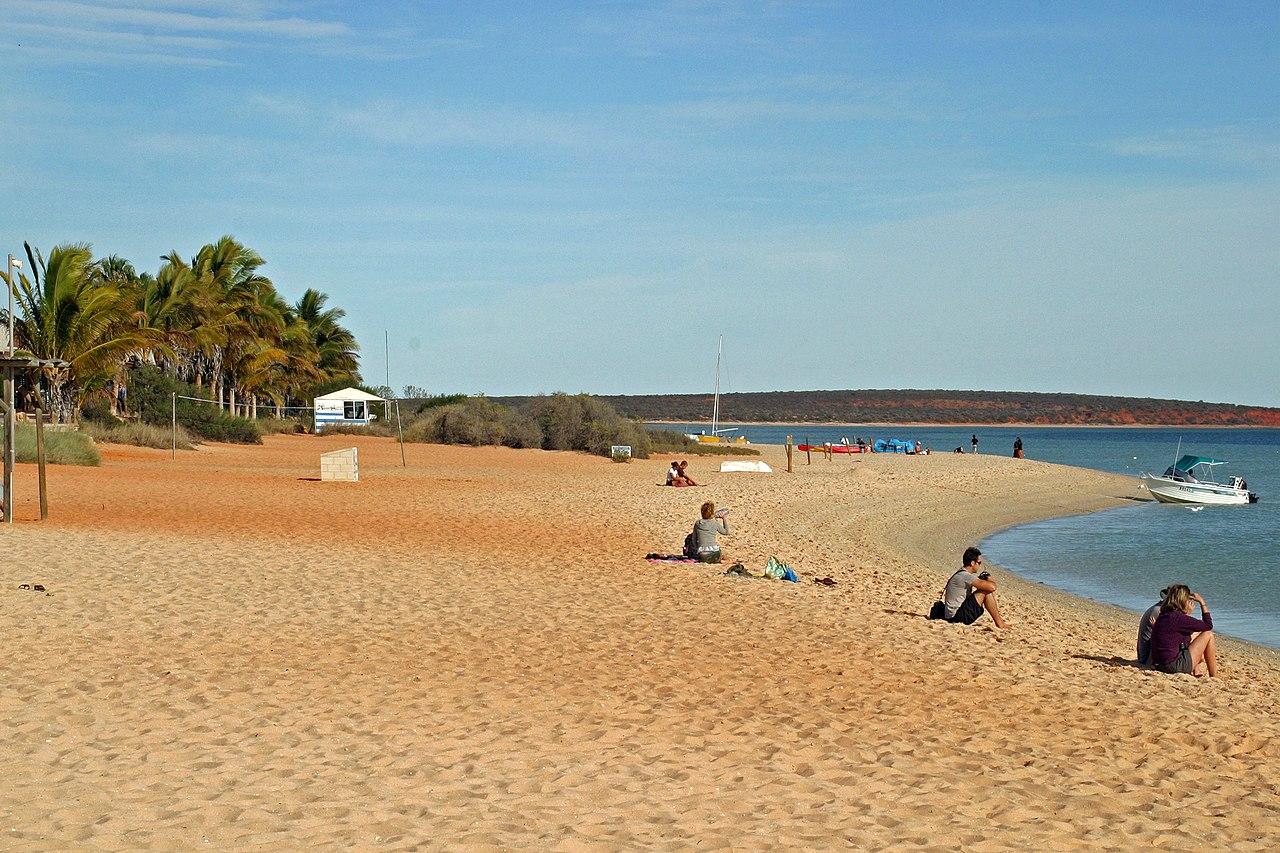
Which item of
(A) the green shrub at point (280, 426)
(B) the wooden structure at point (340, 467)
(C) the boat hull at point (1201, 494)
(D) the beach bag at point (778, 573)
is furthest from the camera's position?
(A) the green shrub at point (280, 426)

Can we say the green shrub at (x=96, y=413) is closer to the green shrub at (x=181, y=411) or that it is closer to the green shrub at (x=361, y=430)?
the green shrub at (x=181, y=411)

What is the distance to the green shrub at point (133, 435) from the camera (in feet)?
110

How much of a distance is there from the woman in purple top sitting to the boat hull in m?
30.2

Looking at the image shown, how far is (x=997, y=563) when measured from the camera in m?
21.8

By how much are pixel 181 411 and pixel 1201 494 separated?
33018 mm

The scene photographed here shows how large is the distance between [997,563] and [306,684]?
16194 millimetres

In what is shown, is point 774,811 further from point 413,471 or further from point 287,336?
point 287,336

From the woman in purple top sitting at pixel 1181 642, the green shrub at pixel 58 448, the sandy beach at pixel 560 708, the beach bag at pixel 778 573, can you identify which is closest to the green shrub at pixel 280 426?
the green shrub at pixel 58 448

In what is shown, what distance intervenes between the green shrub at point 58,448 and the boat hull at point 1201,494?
31317 millimetres

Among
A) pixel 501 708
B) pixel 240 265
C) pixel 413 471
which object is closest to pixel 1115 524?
pixel 413 471

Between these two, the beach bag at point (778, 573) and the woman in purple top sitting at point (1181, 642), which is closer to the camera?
the woman in purple top sitting at point (1181, 642)

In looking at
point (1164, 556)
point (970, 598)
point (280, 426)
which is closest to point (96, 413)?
point (280, 426)

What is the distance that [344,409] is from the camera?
56719 millimetres

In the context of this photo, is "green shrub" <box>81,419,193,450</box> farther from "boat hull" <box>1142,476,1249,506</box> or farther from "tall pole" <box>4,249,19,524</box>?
"boat hull" <box>1142,476,1249,506</box>
